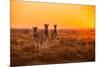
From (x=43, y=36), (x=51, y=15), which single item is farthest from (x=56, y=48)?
(x=51, y=15)

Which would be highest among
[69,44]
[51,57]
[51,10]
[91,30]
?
[51,10]

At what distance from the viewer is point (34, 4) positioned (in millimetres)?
2246

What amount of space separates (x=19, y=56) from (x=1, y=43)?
0.83 ft

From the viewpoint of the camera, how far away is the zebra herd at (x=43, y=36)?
7.39ft

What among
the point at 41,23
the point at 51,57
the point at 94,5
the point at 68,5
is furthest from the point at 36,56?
the point at 94,5

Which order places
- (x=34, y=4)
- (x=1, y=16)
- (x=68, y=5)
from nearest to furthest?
(x=1, y=16) < (x=34, y=4) < (x=68, y=5)

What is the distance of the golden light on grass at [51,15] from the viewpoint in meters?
2.18

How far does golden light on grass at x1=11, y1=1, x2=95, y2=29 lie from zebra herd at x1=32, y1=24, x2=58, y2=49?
61mm

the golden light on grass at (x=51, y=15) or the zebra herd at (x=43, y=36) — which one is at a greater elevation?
the golden light on grass at (x=51, y=15)

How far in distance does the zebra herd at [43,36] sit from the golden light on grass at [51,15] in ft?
0.20

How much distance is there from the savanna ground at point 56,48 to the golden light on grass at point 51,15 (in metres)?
0.08

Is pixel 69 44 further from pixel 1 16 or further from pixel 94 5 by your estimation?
pixel 1 16

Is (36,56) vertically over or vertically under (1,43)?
under

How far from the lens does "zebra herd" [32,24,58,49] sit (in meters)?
2.25
